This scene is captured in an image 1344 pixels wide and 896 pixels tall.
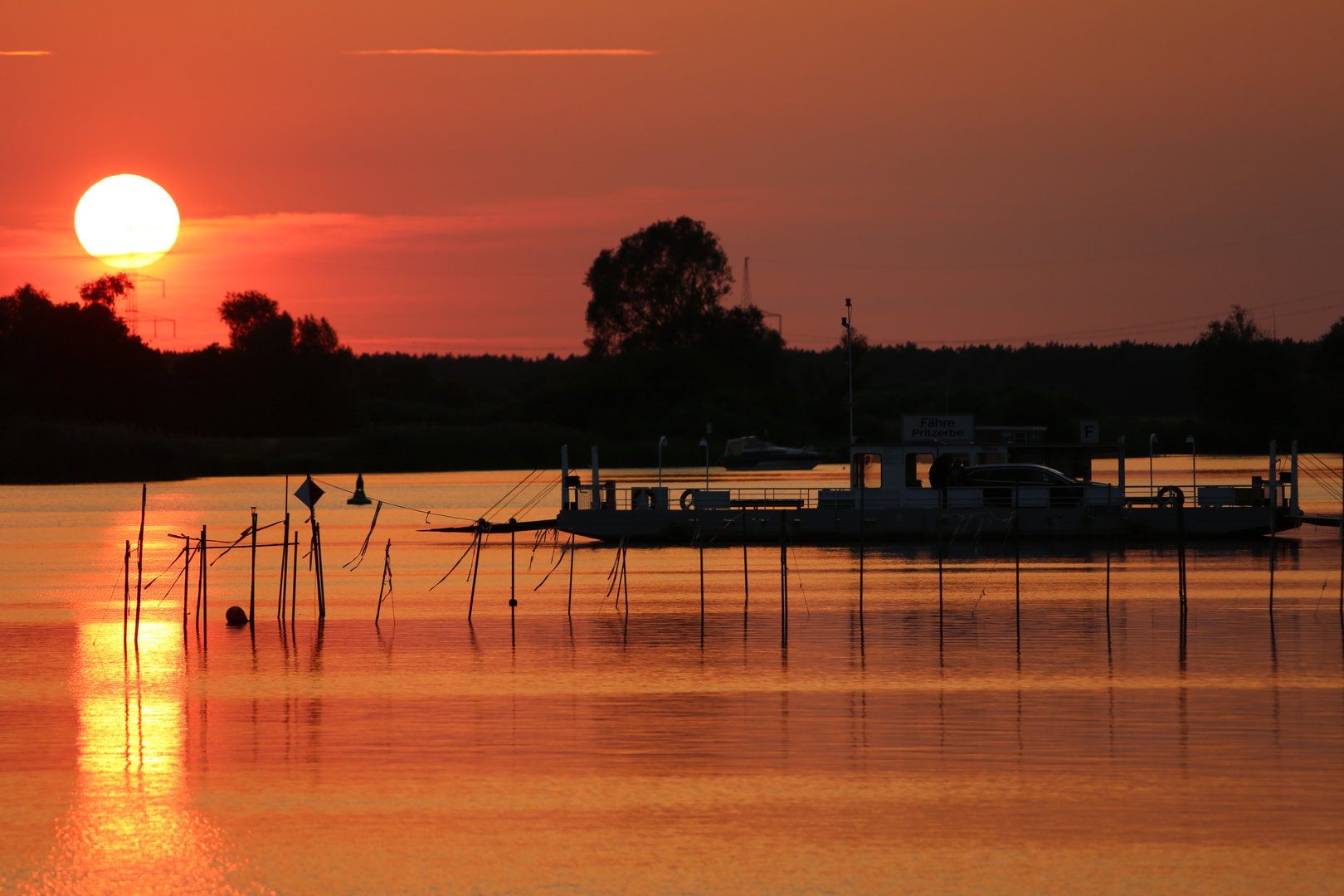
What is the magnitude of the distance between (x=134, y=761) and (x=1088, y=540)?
144 ft

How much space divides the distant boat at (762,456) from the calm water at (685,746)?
110 m

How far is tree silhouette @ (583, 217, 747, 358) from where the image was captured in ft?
482

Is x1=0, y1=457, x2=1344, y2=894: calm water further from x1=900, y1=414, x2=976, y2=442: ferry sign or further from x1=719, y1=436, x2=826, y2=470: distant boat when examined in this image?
x1=719, y1=436, x2=826, y2=470: distant boat

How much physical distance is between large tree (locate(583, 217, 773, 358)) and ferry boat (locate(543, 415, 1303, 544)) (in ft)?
302

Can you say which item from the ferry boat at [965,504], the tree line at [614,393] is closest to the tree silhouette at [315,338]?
the tree line at [614,393]

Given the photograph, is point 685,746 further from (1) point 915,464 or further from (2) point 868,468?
(2) point 868,468

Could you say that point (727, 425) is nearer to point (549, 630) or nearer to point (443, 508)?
point (443, 508)

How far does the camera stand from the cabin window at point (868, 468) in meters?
54.2

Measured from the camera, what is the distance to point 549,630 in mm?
30062

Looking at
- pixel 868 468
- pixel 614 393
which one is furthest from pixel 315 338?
pixel 868 468

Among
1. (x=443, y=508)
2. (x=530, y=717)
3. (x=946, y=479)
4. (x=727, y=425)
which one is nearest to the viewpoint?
(x=530, y=717)

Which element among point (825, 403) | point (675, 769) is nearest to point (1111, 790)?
point (675, 769)

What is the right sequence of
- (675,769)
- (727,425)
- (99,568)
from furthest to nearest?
(727,425)
(99,568)
(675,769)

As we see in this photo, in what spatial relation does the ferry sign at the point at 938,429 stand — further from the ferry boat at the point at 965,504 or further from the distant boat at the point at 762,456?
the distant boat at the point at 762,456
